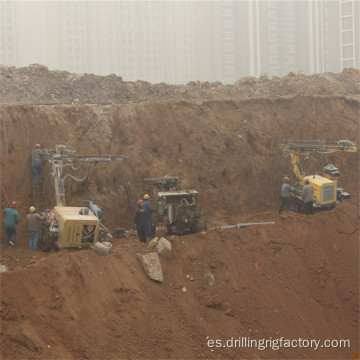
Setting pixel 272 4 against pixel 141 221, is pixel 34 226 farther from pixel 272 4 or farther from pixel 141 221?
pixel 272 4

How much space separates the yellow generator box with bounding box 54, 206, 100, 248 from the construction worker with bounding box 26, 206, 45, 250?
784mm

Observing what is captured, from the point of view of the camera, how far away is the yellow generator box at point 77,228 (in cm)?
1303

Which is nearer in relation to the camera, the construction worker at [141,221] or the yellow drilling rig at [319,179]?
the construction worker at [141,221]

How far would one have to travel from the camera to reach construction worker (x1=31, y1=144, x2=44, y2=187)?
16.0m

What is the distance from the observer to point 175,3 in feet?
97.1

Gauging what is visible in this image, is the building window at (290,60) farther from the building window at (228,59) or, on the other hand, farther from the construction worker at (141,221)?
the construction worker at (141,221)

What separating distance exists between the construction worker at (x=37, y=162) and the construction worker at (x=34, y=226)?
2246 mm

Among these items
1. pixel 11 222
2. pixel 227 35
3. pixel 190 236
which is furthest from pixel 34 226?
pixel 227 35

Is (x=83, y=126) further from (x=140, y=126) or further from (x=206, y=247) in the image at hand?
(x=206, y=247)

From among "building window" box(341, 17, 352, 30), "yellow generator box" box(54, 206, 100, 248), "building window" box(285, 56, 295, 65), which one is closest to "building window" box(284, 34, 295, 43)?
"building window" box(285, 56, 295, 65)

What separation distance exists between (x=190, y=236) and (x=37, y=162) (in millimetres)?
5597

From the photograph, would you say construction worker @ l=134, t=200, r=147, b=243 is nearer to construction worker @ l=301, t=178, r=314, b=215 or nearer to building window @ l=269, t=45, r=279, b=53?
construction worker @ l=301, t=178, r=314, b=215

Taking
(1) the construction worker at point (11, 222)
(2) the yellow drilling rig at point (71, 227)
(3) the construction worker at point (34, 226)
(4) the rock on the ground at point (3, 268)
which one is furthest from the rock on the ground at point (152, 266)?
(1) the construction worker at point (11, 222)

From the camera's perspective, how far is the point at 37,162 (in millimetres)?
16062
